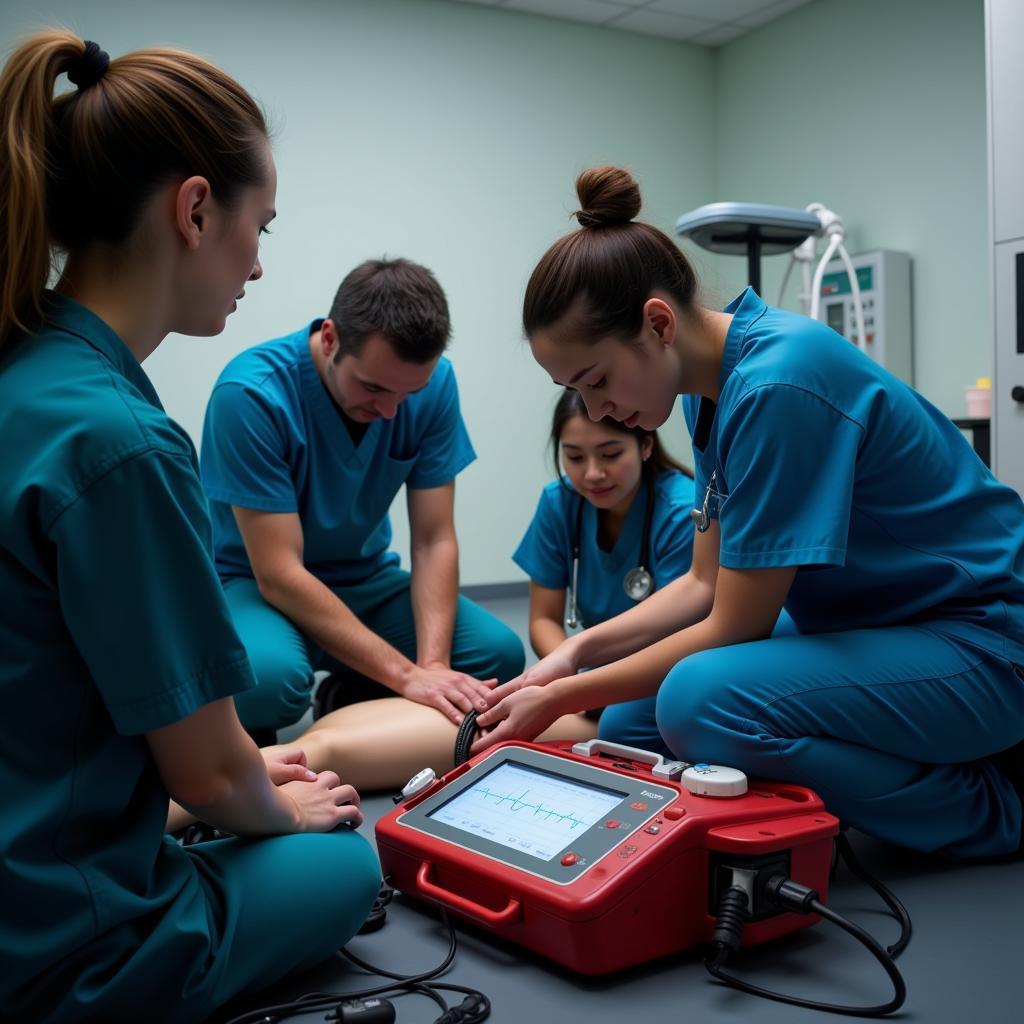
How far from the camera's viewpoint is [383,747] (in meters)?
1.74

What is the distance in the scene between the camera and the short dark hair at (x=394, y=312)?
5.99 ft

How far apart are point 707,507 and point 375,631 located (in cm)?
102

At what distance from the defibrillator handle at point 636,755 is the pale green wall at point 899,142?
2.64 metres

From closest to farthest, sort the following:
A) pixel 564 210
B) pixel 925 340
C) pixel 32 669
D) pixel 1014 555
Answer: pixel 32 669
pixel 1014 555
pixel 925 340
pixel 564 210

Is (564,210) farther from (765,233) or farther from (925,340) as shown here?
(925,340)

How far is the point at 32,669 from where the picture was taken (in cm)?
84

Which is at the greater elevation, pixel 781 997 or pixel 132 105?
pixel 132 105

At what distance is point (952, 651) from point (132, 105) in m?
1.09

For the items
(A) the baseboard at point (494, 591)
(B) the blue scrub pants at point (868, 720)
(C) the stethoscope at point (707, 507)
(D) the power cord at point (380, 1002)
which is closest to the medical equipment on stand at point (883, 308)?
(A) the baseboard at point (494, 591)

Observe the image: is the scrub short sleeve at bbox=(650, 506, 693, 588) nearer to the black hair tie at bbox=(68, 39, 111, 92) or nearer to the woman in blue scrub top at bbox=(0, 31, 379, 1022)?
the woman in blue scrub top at bbox=(0, 31, 379, 1022)

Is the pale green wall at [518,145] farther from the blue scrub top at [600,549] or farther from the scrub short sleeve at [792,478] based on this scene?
the scrub short sleeve at [792,478]

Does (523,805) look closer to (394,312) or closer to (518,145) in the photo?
(394,312)

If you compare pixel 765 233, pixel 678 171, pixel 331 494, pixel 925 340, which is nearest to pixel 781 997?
pixel 331 494

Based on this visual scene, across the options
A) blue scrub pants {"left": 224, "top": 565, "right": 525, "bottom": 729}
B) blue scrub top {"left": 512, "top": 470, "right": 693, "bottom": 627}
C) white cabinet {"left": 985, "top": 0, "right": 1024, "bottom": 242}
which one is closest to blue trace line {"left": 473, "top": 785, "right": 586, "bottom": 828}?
blue scrub pants {"left": 224, "top": 565, "right": 525, "bottom": 729}
